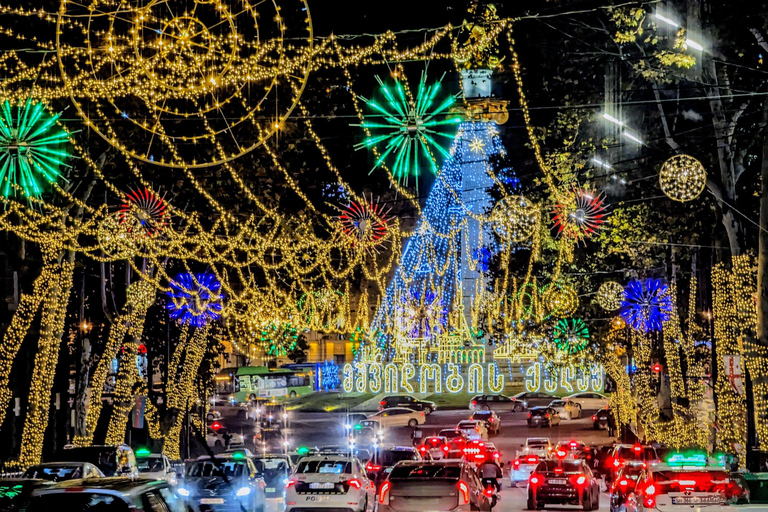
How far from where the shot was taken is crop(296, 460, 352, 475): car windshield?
73.9 ft

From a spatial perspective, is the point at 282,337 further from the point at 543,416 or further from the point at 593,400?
the point at 593,400

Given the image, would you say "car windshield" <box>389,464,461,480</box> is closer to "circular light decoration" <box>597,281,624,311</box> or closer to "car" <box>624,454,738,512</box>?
"car" <box>624,454,738,512</box>

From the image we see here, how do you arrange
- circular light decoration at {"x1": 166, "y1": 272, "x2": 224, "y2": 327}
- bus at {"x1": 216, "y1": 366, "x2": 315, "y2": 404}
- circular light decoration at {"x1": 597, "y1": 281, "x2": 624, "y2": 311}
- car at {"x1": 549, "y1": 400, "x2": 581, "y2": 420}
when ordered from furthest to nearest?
bus at {"x1": 216, "y1": 366, "x2": 315, "y2": 404} < car at {"x1": 549, "y1": 400, "x2": 581, "y2": 420} < circular light decoration at {"x1": 597, "y1": 281, "x2": 624, "y2": 311} < circular light decoration at {"x1": 166, "y1": 272, "x2": 224, "y2": 327}

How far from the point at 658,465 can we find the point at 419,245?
41.5 meters

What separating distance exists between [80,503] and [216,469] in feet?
50.0

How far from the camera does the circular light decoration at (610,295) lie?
39.7 meters

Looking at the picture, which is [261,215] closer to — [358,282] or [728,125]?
[358,282]

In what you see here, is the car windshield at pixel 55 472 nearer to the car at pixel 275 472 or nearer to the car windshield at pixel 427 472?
the car windshield at pixel 427 472

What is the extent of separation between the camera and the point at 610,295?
39.7m

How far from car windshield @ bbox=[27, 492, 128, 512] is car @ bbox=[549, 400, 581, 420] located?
51491 mm

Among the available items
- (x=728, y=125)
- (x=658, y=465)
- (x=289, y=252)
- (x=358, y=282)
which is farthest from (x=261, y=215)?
(x=658, y=465)

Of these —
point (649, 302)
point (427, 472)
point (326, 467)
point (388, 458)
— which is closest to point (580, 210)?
point (388, 458)

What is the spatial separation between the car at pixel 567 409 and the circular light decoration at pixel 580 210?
90.6ft

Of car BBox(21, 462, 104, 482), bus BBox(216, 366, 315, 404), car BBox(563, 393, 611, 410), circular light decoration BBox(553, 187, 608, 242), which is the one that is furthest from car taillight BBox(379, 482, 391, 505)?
bus BBox(216, 366, 315, 404)
